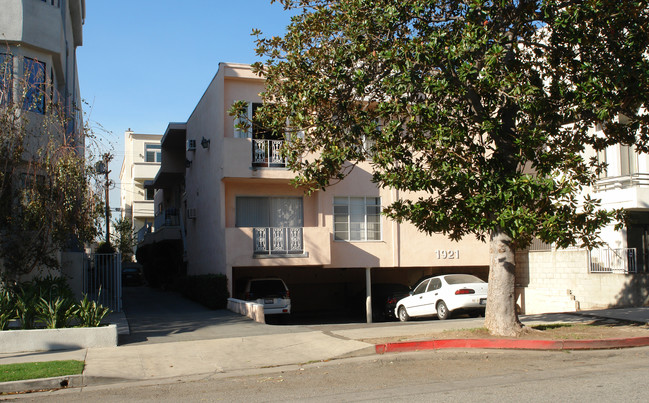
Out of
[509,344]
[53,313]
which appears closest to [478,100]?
[509,344]

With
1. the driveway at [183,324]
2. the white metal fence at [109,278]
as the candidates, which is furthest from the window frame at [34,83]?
the driveway at [183,324]

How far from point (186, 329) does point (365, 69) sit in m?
7.62

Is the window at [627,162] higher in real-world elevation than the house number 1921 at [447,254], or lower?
higher

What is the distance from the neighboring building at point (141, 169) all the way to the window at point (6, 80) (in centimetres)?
3572

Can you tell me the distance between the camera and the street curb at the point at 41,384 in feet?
30.3

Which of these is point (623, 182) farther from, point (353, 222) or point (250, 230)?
point (250, 230)

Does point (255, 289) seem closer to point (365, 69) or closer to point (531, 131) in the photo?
point (365, 69)

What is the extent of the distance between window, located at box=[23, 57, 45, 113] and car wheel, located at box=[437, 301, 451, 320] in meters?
12.7

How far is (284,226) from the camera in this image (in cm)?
2256

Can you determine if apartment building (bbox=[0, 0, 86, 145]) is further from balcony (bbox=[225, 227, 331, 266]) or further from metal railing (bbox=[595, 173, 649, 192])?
metal railing (bbox=[595, 173, 649, 192])

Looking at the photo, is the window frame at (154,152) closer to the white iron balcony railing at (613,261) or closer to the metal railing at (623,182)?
the metal railing at (623,182)

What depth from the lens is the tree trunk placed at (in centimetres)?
1278

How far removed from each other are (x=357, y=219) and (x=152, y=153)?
33399 mm

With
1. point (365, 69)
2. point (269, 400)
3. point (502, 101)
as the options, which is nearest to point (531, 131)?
point (502, 101)
